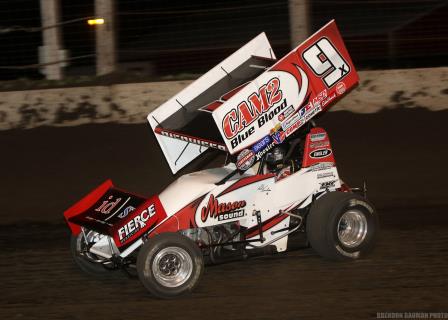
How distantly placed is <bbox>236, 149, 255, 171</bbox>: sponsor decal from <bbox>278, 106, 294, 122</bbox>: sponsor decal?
412mm

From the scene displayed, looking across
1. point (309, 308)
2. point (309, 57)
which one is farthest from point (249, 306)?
point (309, 57)

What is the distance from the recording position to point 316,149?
23.2ft

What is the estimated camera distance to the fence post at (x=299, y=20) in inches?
400

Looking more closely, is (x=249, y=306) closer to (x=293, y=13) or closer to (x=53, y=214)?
(x=53, y=214)

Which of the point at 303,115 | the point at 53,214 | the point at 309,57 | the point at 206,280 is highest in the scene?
the point at 309,57

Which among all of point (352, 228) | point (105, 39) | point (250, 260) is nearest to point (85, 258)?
point (250, 260)

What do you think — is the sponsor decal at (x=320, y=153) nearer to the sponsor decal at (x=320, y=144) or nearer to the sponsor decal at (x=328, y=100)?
the sponsor decal at (x=320, y=144)

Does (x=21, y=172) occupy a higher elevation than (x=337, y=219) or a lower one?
lower

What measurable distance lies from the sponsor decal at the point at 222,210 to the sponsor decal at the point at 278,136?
1.97ft

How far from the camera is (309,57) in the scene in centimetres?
699

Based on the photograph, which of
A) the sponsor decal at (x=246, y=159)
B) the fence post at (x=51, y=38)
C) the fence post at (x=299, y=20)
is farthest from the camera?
the fence post at (x=51, y=38)

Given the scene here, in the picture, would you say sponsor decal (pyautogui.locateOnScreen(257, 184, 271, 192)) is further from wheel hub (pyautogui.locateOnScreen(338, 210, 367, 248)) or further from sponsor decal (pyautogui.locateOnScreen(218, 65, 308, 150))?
wheel hub (pyautogui.locateOnScreen(338, 210, 367, 248))

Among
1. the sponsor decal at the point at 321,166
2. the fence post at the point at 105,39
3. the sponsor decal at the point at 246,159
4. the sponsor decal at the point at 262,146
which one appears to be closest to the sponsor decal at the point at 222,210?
the sponsor decal at the point at 246,159

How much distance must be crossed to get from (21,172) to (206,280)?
4.04 m
